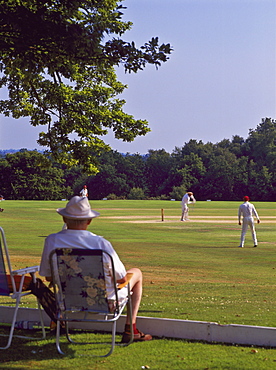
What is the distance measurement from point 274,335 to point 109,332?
6.21 ft

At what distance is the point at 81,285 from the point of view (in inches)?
241

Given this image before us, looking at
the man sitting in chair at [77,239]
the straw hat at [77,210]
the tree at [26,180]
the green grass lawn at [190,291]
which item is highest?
the tree at [26,180]

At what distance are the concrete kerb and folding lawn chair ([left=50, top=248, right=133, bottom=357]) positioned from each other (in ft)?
2.96

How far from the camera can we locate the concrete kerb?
6.61m

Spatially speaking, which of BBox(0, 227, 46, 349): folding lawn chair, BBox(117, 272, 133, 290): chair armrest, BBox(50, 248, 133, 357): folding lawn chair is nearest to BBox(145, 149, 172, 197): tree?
BBox(0, 227, 46, 349): folding lawn chair

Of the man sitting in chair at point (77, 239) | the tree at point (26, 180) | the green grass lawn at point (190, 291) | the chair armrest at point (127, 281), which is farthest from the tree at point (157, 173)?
the man sitting in chair at point (77, 239)

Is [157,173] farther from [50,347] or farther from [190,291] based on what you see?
[50,347]

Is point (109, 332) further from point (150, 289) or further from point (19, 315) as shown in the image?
point (150, 289)

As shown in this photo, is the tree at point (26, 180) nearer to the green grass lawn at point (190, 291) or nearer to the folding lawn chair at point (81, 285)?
the green grass lawn at point (190, 291)

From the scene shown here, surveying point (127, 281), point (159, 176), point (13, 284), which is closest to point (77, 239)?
point (127, 281)

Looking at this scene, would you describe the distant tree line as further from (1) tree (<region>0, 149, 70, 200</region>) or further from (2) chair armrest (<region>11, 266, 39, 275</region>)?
(2) chair armrest (<region>11, 266, 39, 275</region>)

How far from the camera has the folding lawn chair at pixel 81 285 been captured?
19.8ft

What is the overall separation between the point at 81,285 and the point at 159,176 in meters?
117

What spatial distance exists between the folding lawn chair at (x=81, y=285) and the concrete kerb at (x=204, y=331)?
90 centimetres
